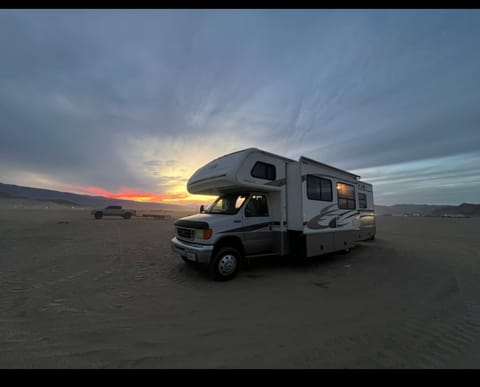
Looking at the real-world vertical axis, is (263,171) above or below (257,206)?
above

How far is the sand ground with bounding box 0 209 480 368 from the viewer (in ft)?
8.82

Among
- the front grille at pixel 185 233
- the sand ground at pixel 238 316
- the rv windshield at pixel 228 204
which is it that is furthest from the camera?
the rv windshield at pixel 228 204

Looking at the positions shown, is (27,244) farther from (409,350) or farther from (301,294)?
(409,350)

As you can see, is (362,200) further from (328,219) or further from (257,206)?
(257,206)

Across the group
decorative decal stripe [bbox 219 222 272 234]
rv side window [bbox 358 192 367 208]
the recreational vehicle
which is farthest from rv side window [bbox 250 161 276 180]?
rv side window [bbox 358 192 367 208]

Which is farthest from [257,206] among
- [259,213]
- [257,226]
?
[257,226]

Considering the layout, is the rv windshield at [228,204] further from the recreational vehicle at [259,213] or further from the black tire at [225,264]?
the black tire at [225,264]

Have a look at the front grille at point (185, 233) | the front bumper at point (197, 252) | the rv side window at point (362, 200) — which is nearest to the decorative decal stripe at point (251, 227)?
the front bumper at point (197, 252)

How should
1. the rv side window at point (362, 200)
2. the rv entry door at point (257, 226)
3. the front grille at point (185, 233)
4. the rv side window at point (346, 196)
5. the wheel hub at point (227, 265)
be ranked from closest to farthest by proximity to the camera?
the wheel hub at point (227, 265) < the front grille at point (185, 233) < the rv entry door at point (257, 226) < the rv side window at point (346, 196) < the rv side window at point (362, 200)

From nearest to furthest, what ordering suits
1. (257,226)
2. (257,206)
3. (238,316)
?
(238,316)
(257,226)
(257,206)

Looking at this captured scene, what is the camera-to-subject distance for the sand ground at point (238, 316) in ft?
8.82

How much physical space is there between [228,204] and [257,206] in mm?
918

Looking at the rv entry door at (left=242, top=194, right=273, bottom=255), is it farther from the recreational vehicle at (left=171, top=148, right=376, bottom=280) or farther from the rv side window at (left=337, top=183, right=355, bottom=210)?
the rv side window at (left=337, top=183, right=355, bottom=210)

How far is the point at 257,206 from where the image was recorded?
6562mm
